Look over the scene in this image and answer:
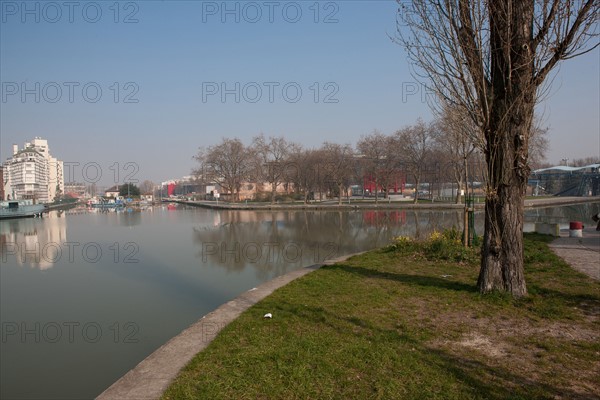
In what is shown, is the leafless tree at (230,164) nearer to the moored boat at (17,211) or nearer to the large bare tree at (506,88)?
the moored boat at (17,211)

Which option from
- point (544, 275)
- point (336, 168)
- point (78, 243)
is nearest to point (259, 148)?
point (336, 168)

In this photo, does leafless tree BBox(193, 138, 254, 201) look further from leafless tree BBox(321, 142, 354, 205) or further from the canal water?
the canal water

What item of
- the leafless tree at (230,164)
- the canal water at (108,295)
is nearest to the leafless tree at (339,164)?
the leafless tree at (230,164)

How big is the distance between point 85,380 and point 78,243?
17.9 metres

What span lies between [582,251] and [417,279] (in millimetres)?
6740

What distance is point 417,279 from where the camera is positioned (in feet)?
28.9

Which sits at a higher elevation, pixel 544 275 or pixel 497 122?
pixel 497 122

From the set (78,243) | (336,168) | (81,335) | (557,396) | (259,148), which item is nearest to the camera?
(557,396)

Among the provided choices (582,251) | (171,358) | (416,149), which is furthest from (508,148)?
(416,149)

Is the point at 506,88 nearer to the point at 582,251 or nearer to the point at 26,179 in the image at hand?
the point at 582,251

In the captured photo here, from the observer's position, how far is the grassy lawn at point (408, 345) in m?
3.95

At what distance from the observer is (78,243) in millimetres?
21266

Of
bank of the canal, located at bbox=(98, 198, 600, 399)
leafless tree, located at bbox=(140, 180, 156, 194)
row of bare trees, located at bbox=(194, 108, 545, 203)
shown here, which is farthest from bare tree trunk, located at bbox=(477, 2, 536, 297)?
leafless tree, located at bbox=(140, 180, 156, 194)

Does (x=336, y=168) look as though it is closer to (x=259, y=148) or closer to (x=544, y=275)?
(x=259, y=148)
